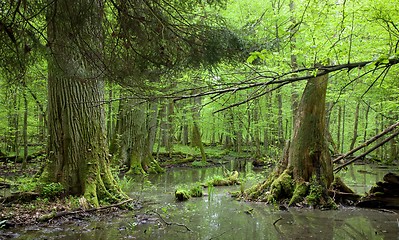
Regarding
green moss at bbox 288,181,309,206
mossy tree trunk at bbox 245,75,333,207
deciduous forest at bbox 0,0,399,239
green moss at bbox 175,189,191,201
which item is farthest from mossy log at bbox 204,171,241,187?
green moss at bbox 288,181,309,206

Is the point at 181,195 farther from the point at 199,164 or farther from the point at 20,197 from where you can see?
the point at 199,164

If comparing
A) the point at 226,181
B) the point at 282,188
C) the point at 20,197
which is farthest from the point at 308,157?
the point at 20,197

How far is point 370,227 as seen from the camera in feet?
19.1

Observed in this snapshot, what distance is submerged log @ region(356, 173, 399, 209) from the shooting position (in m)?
7.26

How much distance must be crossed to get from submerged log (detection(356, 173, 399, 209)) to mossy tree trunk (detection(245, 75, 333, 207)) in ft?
3.09

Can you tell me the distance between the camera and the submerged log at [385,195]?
7258 millimetres

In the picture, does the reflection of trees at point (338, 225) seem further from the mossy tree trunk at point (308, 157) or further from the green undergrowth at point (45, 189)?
the green undergrowth at point (45, 189)

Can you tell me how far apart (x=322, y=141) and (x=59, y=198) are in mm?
6322

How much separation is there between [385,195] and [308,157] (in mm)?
1920

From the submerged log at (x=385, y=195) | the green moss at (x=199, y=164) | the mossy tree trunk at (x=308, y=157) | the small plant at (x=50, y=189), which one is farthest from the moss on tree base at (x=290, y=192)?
the green moss at (x=199, y=164)

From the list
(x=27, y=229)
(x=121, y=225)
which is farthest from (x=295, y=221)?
(x=27, y=229)

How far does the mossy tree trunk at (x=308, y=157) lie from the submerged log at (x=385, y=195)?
0.94 m

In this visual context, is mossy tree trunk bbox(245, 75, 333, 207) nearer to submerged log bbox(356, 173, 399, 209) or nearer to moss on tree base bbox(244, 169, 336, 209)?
moss on tree base bbox(244, 169, 336, 209)

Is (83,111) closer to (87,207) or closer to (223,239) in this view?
(87,207)
